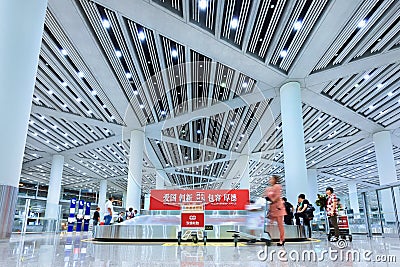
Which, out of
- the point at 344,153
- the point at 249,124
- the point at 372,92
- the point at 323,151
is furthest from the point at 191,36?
the point at 344,153

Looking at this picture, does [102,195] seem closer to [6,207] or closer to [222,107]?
[222,107]

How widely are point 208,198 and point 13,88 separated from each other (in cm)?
812

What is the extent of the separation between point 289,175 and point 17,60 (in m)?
9.26

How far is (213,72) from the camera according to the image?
12094mm

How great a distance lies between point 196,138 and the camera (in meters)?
20.8

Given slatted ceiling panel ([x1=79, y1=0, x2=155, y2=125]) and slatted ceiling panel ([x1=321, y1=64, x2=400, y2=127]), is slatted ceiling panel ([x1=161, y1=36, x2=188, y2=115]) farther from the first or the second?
slatted ceiling panel ([x1=321, y1=64, x2=400, y2=127])

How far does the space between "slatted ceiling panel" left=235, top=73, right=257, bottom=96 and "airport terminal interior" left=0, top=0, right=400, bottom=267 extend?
0.34 feet

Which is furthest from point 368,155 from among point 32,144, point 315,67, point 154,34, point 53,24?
point 32,144

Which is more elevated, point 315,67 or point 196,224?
point 315,67

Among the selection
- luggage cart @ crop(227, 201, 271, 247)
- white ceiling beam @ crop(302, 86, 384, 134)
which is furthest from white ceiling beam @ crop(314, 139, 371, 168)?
luggage cart @ crop(227, 201, 271, 247)

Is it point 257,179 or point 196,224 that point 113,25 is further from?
point 257,179

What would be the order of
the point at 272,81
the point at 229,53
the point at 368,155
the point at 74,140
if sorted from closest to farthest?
the point at 229,53 → the point at 272,81 → the point at 74,140 → the point at 368,155

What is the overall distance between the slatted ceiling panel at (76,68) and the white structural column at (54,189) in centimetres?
905

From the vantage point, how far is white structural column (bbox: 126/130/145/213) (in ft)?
56.0
